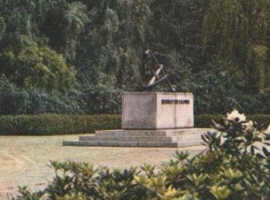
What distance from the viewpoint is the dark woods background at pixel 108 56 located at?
26375 millimetres

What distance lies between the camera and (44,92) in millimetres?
25906

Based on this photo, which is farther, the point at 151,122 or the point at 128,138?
the point at 151,122

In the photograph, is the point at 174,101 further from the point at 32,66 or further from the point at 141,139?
the point at 32,66

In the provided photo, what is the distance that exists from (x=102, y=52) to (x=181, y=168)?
25.0 meters

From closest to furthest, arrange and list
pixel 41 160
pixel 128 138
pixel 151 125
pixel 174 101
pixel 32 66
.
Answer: pixel 41 160 → pixel 128 138 → pixel 151 125 → pixel 174 101 → pixel 32 66

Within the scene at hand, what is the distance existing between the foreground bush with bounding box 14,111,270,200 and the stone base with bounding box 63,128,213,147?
1260 centimetres

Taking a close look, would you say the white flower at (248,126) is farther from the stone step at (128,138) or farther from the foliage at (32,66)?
the foliage at (32,66)

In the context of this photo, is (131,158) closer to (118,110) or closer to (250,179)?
(250,179)

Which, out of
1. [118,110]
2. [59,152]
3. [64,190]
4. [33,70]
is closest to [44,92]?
[33,70]

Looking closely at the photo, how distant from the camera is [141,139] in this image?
17.2m

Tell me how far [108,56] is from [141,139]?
11.5 m

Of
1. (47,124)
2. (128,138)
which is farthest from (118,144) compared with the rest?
(47,124)

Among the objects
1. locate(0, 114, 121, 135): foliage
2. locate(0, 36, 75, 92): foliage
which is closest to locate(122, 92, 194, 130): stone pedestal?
locate(0, 114, 121, 135): foliage

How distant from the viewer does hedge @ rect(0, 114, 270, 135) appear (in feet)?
77.3
